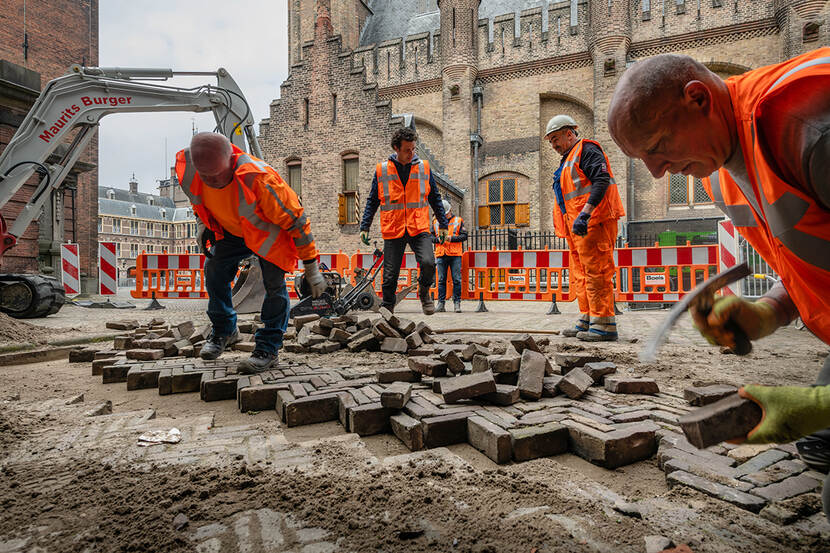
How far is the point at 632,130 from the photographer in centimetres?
139

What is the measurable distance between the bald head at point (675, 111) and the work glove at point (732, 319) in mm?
459

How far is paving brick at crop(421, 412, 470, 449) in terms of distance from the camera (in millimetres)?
2207

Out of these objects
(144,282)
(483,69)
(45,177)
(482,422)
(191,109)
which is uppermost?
(483,69)

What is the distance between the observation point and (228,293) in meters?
4.26

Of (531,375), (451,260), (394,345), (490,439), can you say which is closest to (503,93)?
(451,260)

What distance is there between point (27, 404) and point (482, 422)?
2823 millimetres

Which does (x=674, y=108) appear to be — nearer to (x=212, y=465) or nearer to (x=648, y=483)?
(x=648, y=483)

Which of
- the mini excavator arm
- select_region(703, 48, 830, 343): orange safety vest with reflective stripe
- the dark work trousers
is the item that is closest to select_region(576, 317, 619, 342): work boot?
the dark work trousers

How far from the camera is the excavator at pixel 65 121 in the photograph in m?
6.90

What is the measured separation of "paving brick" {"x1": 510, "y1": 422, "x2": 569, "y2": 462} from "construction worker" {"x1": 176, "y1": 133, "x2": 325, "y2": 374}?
228cm

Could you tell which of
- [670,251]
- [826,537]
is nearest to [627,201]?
[670,251]

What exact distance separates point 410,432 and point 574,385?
113 centimetres

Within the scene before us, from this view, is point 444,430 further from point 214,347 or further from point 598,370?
point 214,347

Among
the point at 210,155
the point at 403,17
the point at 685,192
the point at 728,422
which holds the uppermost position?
the point at 403,17
